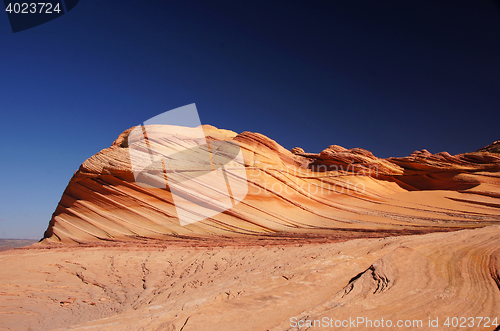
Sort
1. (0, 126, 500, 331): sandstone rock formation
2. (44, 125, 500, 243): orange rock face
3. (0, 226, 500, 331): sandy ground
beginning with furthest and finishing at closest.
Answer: (44, 125, 500, 243): orange rock face, (0, 126, 500, 331): sandstone rock formation, (0, 226, 500, 331): sandy ground

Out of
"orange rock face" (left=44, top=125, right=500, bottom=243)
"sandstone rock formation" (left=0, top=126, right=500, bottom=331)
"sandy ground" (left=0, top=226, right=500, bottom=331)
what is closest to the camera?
"sandy ground" (left=0, top=226, right=500, bottom=331)

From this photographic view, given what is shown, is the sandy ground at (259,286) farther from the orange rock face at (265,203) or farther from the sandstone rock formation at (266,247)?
the orange rock face at (265,203)

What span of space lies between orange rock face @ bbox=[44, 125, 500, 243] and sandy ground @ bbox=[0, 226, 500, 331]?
285 cm

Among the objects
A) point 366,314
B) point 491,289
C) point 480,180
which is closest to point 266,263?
point 366,314

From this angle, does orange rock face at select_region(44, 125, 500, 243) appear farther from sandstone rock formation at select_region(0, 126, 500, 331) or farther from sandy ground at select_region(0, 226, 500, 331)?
sandy ground at select_region(0, 226, 500, 331)

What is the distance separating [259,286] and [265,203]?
8.85 meters

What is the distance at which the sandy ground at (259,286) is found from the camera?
11.0 ft

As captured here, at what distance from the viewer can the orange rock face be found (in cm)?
1158

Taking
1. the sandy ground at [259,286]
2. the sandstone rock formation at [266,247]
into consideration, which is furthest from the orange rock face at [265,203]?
the sandy ground at [259,286]

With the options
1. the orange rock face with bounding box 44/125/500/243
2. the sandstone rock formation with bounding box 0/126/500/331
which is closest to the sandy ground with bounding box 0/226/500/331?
the sandstone rock formation with bounding box 0/126/500/331

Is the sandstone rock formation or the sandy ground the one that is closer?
the sandy ground

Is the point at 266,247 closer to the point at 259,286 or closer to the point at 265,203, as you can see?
the point at 259,286

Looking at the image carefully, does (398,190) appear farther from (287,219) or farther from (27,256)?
(27,256)

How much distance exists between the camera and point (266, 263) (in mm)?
6539
